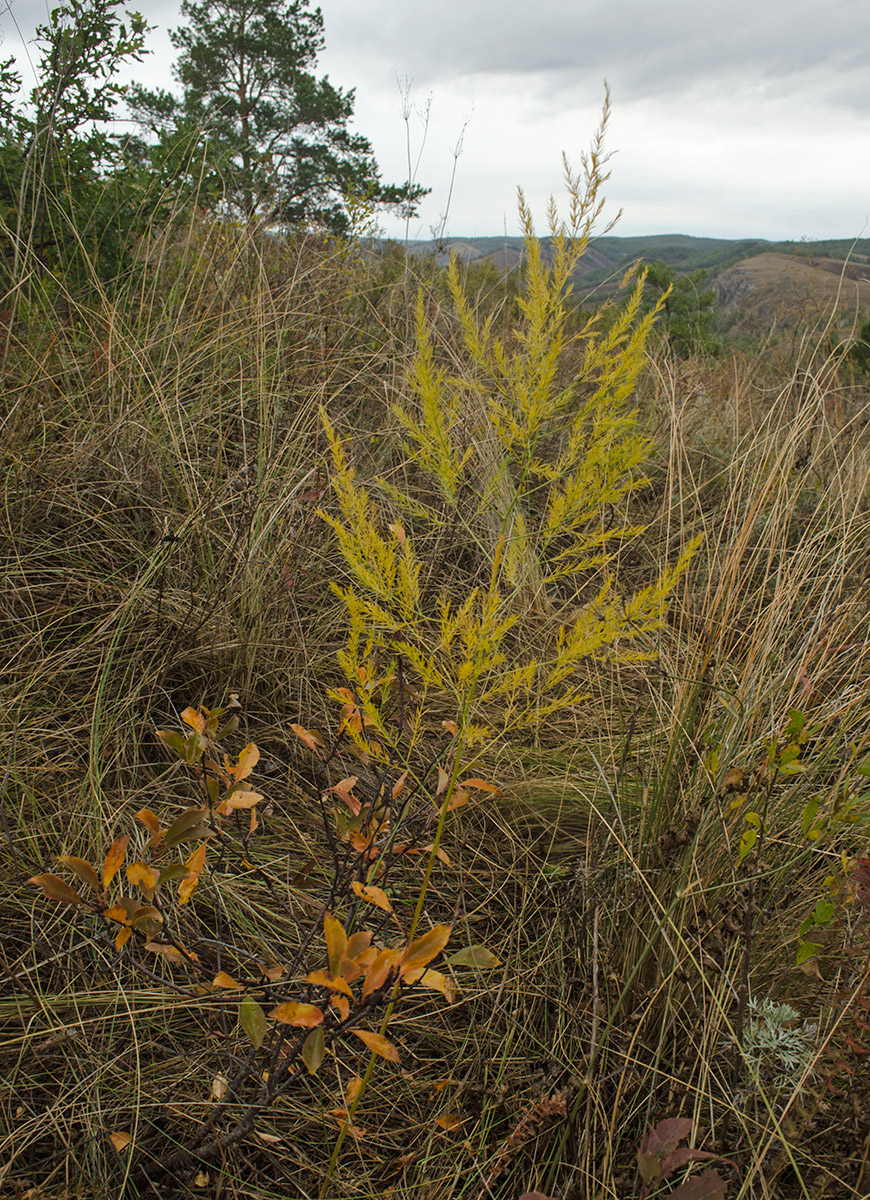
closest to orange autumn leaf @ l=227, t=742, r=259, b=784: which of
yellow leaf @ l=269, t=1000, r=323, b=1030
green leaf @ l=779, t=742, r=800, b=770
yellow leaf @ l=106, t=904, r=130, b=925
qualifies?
yellow leaf @ l=106, t=904, r=130, b=925

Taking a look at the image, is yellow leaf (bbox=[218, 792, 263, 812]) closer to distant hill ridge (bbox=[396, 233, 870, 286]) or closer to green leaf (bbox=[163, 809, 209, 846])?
green leaf (bbox=[163, 809, 209, 846])

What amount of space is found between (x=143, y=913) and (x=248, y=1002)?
200 mm

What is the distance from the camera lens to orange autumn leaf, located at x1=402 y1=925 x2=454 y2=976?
37.2 inches

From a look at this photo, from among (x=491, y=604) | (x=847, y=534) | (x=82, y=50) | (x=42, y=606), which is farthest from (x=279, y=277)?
(x=491, y=604)

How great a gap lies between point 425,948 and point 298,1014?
18 centimetres

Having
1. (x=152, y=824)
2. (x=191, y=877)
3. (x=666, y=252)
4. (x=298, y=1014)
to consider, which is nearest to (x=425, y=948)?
(x=298, y=1014)

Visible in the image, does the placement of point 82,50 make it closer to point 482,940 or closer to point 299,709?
point 299,709

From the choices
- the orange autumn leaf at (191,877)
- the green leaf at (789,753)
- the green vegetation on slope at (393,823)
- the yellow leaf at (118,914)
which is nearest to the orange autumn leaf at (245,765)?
the green vegetation on slope at (393,823)

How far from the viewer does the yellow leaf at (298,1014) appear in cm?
92

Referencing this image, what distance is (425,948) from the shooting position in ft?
3.13

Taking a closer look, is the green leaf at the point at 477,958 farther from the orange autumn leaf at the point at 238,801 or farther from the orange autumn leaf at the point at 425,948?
the orange autumn leaf at the point at 238,801

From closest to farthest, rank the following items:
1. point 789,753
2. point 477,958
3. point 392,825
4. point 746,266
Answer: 1. point 477,958
2. point 789,753
3. point 392,825
4. point 746,266

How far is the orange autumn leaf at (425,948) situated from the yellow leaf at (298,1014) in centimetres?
13

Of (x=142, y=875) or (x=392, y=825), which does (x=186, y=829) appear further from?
(x=392, y=825)
